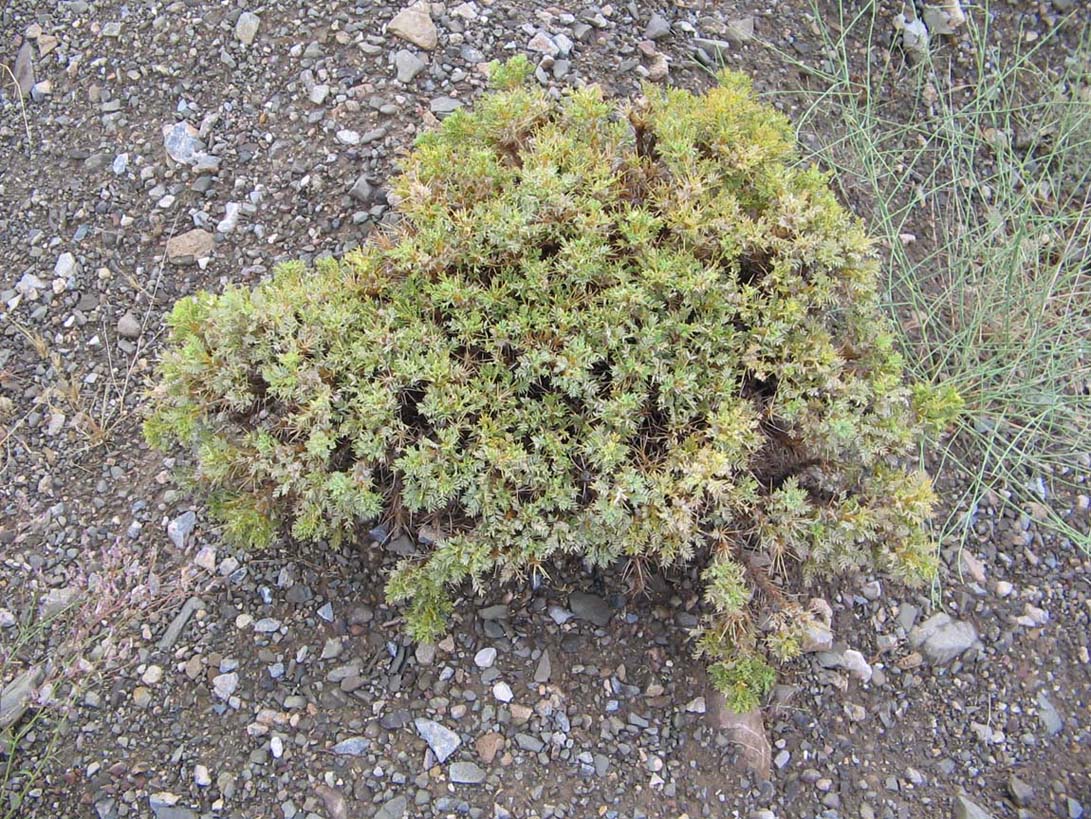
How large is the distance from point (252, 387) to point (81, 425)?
1084 millimetres

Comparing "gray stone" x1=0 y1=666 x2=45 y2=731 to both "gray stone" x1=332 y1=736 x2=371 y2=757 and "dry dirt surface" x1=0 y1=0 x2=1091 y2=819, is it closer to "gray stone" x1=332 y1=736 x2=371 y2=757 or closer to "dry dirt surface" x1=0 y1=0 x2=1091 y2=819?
"dry dirt surface" x1=0 y1=0 x2=1091 y2=819

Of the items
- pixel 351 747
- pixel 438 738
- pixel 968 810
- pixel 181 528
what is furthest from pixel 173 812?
pixel 968 810

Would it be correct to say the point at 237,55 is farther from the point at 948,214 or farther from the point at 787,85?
the point at 948,214

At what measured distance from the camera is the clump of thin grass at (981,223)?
10.9ft

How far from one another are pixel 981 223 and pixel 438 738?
2.95m


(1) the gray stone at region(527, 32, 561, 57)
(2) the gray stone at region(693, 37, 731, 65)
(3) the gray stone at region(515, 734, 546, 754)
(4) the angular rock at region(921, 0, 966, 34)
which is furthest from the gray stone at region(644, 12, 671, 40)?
(3) the gray stone at region(515, 734, 546, 754)

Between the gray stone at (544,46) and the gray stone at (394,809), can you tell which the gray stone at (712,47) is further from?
the gray stone at (394,809)

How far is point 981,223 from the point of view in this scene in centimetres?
380

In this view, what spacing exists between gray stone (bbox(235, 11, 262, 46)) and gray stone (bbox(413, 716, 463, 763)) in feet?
8.77

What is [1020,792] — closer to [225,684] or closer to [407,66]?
[225,684]

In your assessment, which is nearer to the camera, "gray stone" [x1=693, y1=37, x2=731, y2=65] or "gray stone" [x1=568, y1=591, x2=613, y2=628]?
"gray stone" [x1=568, y1=591, x2=613, y2=628]

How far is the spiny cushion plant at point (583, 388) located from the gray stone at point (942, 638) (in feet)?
1.99

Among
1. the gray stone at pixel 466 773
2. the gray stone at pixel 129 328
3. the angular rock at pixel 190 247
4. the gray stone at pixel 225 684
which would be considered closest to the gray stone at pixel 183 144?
the angular rock at pixel 190 247

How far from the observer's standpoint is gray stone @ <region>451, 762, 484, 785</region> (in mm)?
2564
